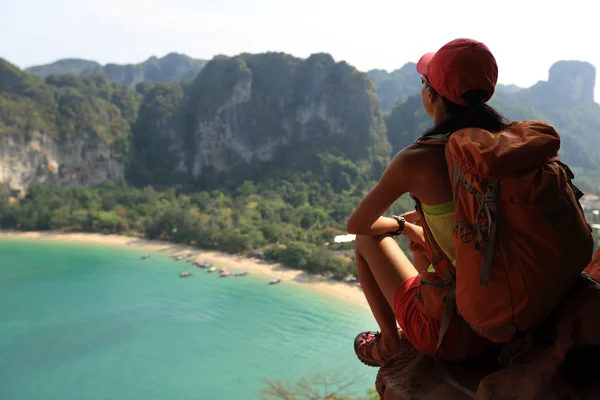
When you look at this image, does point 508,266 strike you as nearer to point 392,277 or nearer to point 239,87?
point 392,277

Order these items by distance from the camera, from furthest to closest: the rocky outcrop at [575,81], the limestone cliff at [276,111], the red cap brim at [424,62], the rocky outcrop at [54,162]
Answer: the rocky outcrop at [575,81], the limestone cliff at [276,111], the rocky outcrop at [54,162], the red cap brim at [424,62]

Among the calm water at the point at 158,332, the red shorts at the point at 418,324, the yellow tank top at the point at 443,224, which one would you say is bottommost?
the calm water at the point at 158,332

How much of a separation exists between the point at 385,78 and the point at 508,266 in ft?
262

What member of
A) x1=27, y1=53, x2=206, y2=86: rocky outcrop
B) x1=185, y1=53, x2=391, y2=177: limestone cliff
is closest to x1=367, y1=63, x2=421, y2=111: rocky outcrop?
x1=185, y1=53, x2=391, y2=177: limestone cliff

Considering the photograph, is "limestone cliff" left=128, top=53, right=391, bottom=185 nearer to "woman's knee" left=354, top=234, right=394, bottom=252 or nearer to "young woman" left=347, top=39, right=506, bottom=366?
"woman's knee" left=354, top=234, right=394, bottom=252

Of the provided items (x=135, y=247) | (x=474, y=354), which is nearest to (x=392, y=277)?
(x=474, y=354)

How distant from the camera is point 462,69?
107 cm

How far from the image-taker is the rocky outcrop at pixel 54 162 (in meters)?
28.4

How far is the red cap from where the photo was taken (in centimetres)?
107

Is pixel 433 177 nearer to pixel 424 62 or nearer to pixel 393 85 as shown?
pixel 424 62

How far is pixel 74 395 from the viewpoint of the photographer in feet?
35.1

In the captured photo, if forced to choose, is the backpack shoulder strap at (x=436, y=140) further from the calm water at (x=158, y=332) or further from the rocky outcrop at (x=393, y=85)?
the rocky outcrop at (x=393, y=85)

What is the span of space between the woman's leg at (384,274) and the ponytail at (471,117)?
414mm

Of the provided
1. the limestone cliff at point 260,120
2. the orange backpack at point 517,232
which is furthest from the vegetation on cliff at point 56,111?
the orange backpack at point 517,232
